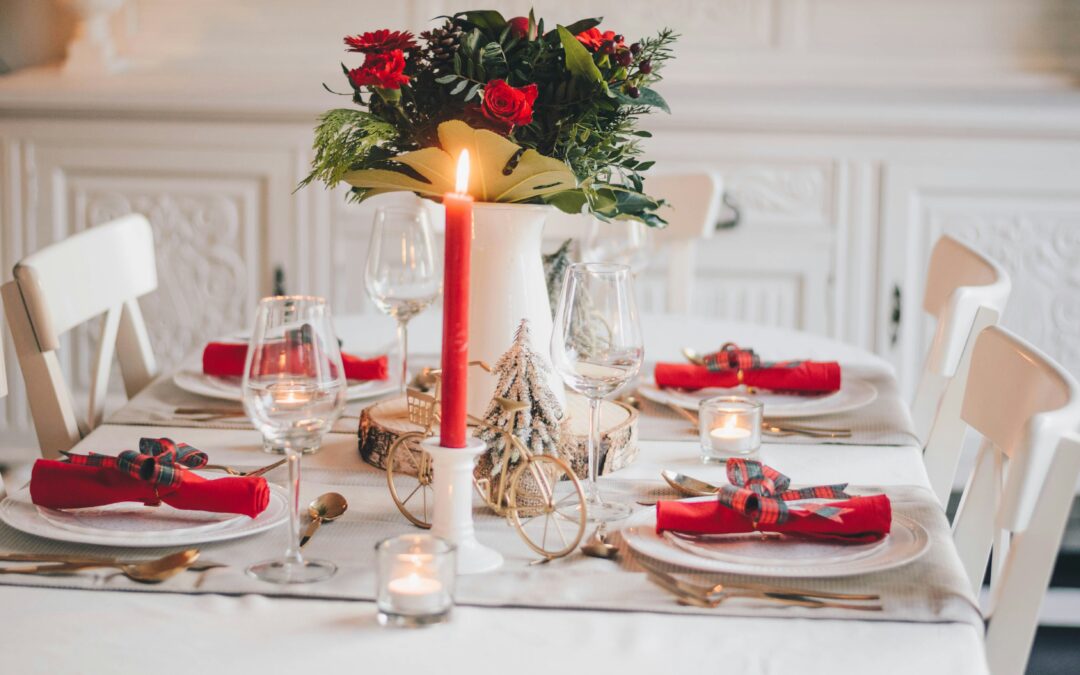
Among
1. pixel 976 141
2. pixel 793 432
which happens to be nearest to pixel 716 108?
pixel 976 141

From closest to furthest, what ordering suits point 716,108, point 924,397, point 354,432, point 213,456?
point 213,456 < point 354,432 < point 924,397 < point 716,108

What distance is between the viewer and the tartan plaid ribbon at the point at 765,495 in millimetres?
988

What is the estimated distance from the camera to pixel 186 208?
127 inches

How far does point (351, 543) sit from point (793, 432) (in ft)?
2.00

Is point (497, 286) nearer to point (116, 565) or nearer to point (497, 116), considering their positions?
point (497, 116)

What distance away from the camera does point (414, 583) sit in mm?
867

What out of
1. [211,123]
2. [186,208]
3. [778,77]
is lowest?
[186,208]

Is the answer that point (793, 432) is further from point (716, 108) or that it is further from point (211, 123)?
point (211, 123)

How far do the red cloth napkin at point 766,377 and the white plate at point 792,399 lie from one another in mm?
10

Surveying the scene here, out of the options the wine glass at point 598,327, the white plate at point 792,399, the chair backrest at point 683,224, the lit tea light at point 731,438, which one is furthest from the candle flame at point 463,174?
the chair backrest at point 683,224

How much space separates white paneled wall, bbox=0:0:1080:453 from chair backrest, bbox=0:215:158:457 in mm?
1284

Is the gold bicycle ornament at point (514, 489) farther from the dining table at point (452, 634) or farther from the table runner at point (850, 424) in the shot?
the table runner at point (850, 424)

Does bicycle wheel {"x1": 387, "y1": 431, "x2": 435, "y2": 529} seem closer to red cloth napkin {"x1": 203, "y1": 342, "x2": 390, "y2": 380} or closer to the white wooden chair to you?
red cloth napkin {"x1": 203, "y1": 342, "x2": 390, "y2": 380}

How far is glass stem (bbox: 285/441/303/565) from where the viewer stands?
2.98ft
